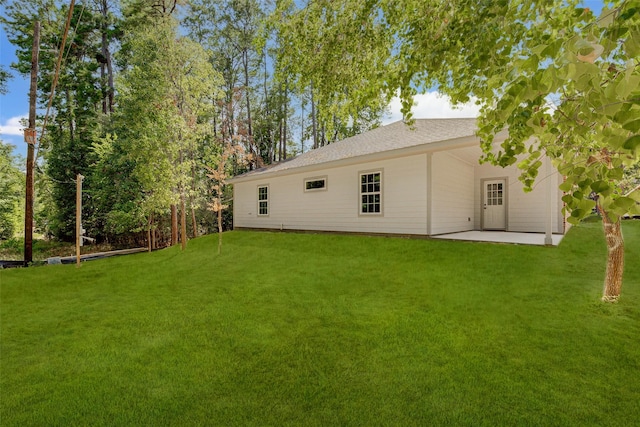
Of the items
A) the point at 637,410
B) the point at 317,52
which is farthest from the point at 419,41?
the point at 637,410

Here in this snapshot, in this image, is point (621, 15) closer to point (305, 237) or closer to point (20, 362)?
point (20, 362)

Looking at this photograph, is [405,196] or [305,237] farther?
[305,237]

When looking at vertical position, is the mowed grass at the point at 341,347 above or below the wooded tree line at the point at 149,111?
below

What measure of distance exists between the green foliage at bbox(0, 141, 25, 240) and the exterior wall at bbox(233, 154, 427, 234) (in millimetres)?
15276

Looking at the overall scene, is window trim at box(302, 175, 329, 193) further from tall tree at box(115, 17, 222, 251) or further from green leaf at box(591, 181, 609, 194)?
green leaf at box(591, 181, 609, 194)

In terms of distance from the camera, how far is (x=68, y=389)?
2.97 meters

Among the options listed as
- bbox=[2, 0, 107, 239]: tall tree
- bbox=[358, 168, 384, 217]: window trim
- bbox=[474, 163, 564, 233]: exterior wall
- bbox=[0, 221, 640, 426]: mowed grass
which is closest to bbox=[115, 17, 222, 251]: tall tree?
bbox=[0, 221, 640, 426]: mowed grass

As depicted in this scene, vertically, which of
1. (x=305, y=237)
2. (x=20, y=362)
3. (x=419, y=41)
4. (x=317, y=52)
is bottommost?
(x=20, y=362)

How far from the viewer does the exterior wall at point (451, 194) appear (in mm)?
9438

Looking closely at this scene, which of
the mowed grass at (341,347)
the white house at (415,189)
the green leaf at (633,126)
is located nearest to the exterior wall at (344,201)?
the white house at (415,189)

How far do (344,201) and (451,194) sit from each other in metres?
3.51

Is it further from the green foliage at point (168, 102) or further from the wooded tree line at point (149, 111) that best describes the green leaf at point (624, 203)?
the green foliage at point (168, 102)

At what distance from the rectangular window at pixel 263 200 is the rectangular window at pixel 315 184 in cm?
266

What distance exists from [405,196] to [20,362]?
8.83 meters
